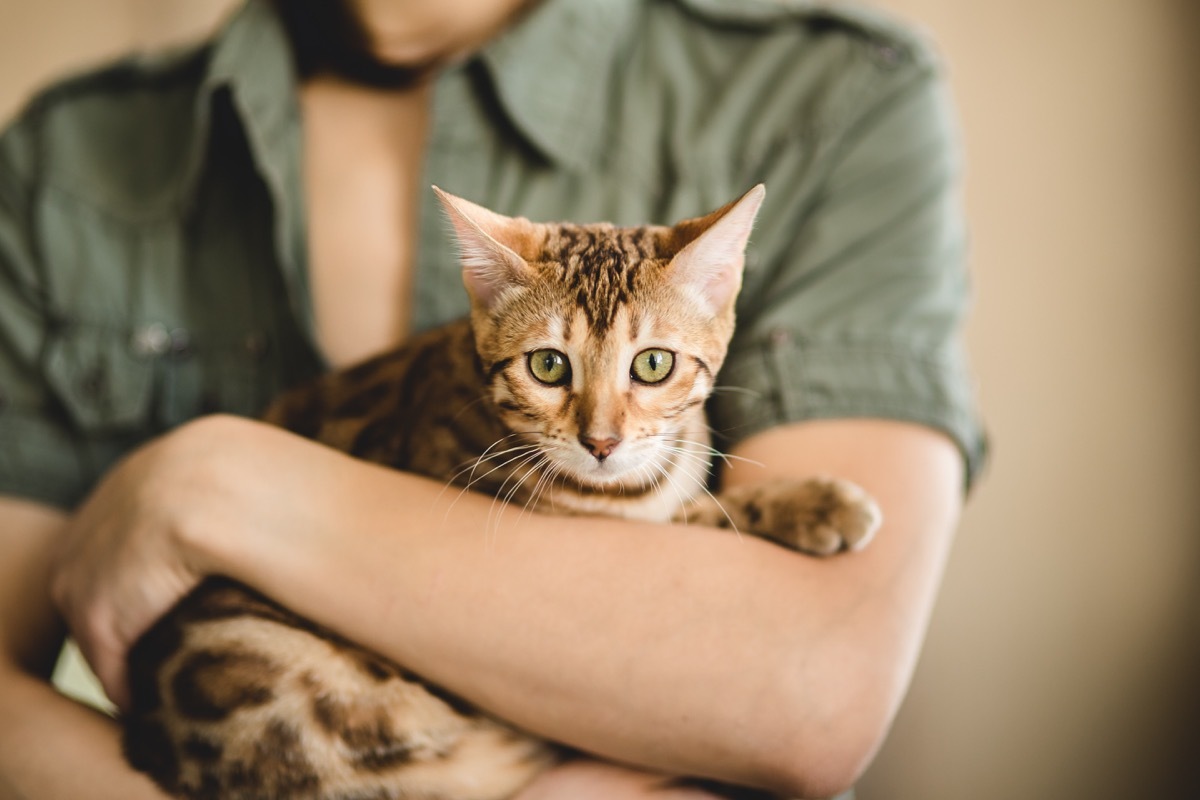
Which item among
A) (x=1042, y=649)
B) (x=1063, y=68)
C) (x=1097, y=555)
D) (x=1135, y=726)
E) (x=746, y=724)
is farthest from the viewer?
(x=1063, y=68)

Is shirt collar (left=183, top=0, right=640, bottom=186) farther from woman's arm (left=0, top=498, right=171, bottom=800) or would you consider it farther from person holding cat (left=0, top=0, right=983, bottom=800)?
woman's arm (left=0, top=498, right=171, bottom=800)

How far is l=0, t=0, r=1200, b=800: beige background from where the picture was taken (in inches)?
27.3

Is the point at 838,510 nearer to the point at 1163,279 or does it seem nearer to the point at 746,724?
the point at 746,724

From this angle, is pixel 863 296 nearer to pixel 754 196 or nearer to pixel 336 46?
pixel 754 196

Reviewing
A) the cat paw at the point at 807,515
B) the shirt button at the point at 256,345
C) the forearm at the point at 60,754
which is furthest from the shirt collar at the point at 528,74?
the forearm at the point at 60,754

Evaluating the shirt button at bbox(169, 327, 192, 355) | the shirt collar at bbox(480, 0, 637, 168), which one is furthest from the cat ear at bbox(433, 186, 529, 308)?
the shirt button at bbox(169, 327, 192, 355)

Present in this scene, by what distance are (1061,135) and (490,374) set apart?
→ 0.98 m

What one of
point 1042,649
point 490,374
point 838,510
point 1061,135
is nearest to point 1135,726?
point 1042,649

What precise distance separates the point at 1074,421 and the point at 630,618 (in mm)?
835

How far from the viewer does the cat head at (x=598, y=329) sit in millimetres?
538

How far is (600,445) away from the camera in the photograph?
0.55 m

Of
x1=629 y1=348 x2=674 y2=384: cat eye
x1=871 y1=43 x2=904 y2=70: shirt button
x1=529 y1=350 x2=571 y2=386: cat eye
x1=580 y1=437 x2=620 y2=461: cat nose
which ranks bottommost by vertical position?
x1=580 y1=437 x2=620 y2=461: cat nose

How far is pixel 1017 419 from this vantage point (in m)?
1.14

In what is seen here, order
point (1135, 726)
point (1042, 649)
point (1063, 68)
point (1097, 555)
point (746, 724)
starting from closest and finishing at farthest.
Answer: point (746, 724)
point (1135, 726)
point (1042, 649)
point (1097, 555)
point (1063, 68)
